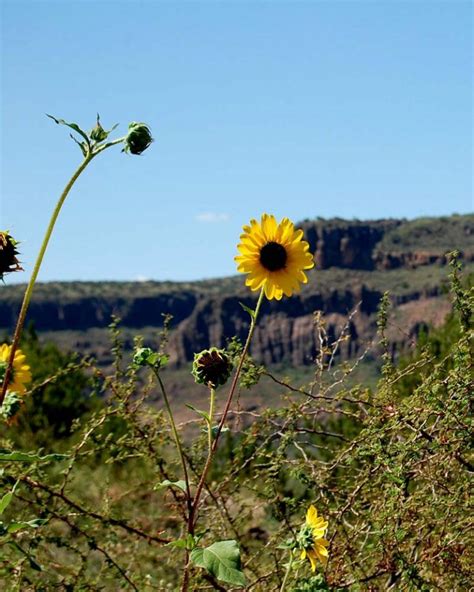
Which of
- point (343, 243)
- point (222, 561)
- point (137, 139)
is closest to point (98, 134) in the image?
point (137, 139)

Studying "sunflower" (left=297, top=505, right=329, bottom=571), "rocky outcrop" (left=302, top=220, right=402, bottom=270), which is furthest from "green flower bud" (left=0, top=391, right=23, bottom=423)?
"rocky outcrop" (left=302, top=220, right=402, bottom=270)

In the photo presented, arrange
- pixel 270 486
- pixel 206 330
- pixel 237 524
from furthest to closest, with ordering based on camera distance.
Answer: pixel 206 330, pixel 237 524, pixel 270 486

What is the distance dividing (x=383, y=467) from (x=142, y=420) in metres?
1.27

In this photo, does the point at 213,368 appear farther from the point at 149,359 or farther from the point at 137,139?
the point at 137,139

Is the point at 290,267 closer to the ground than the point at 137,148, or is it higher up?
closer to the ground

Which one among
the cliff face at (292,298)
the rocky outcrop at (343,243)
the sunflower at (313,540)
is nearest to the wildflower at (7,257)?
the sunflower at (313,540)

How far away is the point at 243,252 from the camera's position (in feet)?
8.24

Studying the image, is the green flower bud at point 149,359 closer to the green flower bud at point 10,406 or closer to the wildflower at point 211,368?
the wildflower at point 211,368

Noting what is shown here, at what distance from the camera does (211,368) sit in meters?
2.26

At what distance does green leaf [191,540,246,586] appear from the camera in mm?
1928

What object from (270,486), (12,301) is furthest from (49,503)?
(12,301)

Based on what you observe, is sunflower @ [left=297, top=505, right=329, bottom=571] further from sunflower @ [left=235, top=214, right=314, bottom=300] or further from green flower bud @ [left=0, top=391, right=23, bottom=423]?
green flower bud @ [left=0, top=391, right=23, bottom=423]

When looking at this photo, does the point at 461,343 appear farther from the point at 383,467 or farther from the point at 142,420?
the point at 142,420

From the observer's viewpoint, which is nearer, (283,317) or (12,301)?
(12,301)
